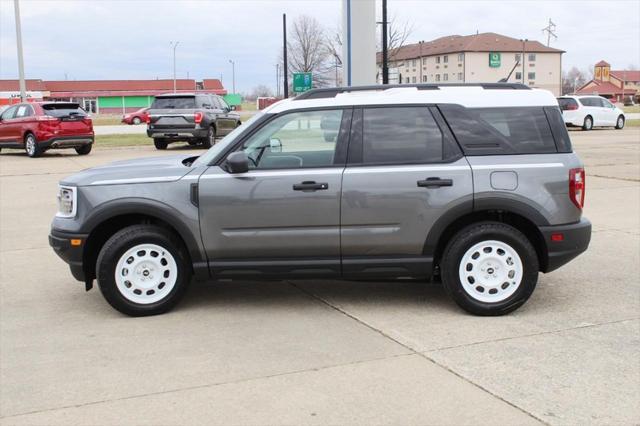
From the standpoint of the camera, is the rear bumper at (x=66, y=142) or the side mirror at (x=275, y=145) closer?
the side mirror at (x=275, y=145)

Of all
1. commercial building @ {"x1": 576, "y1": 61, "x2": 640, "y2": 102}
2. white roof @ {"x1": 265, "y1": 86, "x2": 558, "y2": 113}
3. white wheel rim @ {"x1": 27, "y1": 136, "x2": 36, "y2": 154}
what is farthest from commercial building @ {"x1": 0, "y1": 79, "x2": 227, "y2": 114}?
white roof @ {"x1": 265, "y1": 86, "x2": 558, "y2": 113}

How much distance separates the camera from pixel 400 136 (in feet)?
17.7

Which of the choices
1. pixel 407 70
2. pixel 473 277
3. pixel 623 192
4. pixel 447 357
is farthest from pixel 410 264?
pixel 407 70

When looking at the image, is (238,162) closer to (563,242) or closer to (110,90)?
(563,242)

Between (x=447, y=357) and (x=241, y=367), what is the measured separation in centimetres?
131

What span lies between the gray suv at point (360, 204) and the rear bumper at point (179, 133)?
52.4 ft

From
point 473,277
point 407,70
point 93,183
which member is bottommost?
point 473,277

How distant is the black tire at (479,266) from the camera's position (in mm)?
5273

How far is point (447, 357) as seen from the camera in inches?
174

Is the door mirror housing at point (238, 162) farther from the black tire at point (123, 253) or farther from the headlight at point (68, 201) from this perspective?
the headlight at point (68, 201)

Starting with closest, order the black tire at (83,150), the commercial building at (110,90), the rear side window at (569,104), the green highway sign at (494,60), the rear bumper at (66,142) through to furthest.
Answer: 1. the rear bumper at (66,142)
2. the black tire at (83,150)
3. the rear side window at (569,104)
4. the commercial building at (110,90)
5. the green highway sign at (494,60)

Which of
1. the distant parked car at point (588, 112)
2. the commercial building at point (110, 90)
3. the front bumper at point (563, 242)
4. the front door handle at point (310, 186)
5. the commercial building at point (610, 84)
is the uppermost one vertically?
the commercial building at point (610, 84)

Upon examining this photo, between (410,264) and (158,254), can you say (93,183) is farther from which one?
(410,264)

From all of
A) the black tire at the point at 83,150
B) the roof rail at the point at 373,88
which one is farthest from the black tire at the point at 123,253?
the black tire at the point at 83,150
